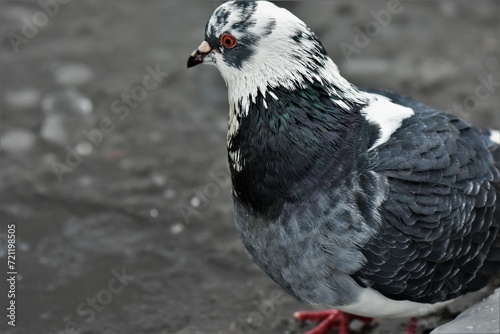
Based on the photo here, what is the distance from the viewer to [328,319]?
593cm

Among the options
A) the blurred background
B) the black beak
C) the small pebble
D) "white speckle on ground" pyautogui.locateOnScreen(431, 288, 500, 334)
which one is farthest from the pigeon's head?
the small pebble

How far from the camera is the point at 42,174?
7039 millimetres

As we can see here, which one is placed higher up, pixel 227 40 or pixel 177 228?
pixel 227 40

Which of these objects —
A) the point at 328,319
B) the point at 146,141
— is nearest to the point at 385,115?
the point at 328,319

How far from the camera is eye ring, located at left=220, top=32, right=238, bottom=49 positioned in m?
4.61

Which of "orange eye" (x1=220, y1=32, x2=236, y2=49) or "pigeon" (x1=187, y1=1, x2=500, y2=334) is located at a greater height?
"orange eye" (x1=220, y1=32, x2=236, y2=49)

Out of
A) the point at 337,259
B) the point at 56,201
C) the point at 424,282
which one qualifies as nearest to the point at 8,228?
the point at 56,201

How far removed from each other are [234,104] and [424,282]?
5.35 ft

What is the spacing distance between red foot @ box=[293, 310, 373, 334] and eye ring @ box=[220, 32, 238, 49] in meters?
2.31

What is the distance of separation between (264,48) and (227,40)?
236 mm

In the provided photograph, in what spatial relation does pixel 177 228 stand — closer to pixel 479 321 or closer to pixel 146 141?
pixel 146 141

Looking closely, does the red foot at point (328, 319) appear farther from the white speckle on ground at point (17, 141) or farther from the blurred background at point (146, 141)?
the white speckle on ground at point (17, 141)

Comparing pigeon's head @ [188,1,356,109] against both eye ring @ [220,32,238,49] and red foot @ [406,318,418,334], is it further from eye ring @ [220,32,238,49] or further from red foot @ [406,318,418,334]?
red foot @ [406,318,418,334]

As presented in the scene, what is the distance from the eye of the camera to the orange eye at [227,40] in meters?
4.61
